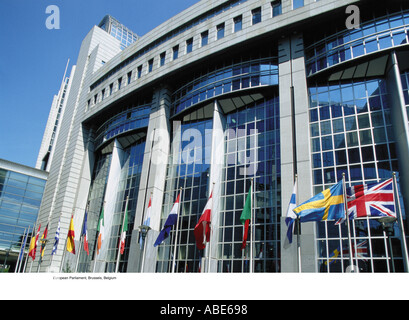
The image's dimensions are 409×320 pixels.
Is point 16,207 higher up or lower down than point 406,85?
lower down

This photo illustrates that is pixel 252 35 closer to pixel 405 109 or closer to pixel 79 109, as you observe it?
pixel 405 109

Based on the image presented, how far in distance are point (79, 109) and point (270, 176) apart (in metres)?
33.8

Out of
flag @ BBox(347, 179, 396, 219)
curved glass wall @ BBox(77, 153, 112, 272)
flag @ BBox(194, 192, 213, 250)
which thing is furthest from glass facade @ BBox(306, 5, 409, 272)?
curved glass wall @ BBox(77, 153, 112, 272)

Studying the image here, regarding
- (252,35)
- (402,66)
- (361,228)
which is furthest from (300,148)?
(252,35)

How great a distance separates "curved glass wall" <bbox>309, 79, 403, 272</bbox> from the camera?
64.4 feet

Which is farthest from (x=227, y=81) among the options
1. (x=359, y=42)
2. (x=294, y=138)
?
(x=359, y=42)

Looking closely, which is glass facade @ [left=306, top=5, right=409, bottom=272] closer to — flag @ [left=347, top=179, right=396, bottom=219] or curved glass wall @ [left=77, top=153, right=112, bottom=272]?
flag @ [left=347, top=179, right=396, bottom=219]

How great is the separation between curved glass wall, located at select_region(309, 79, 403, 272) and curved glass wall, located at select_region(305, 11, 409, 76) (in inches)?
79.6

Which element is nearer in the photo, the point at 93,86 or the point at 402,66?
the point at 402,66

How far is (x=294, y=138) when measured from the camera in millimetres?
23594

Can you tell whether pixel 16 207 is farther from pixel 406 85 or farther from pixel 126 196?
pixel 406 85

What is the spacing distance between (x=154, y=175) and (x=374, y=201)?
2152 cm
